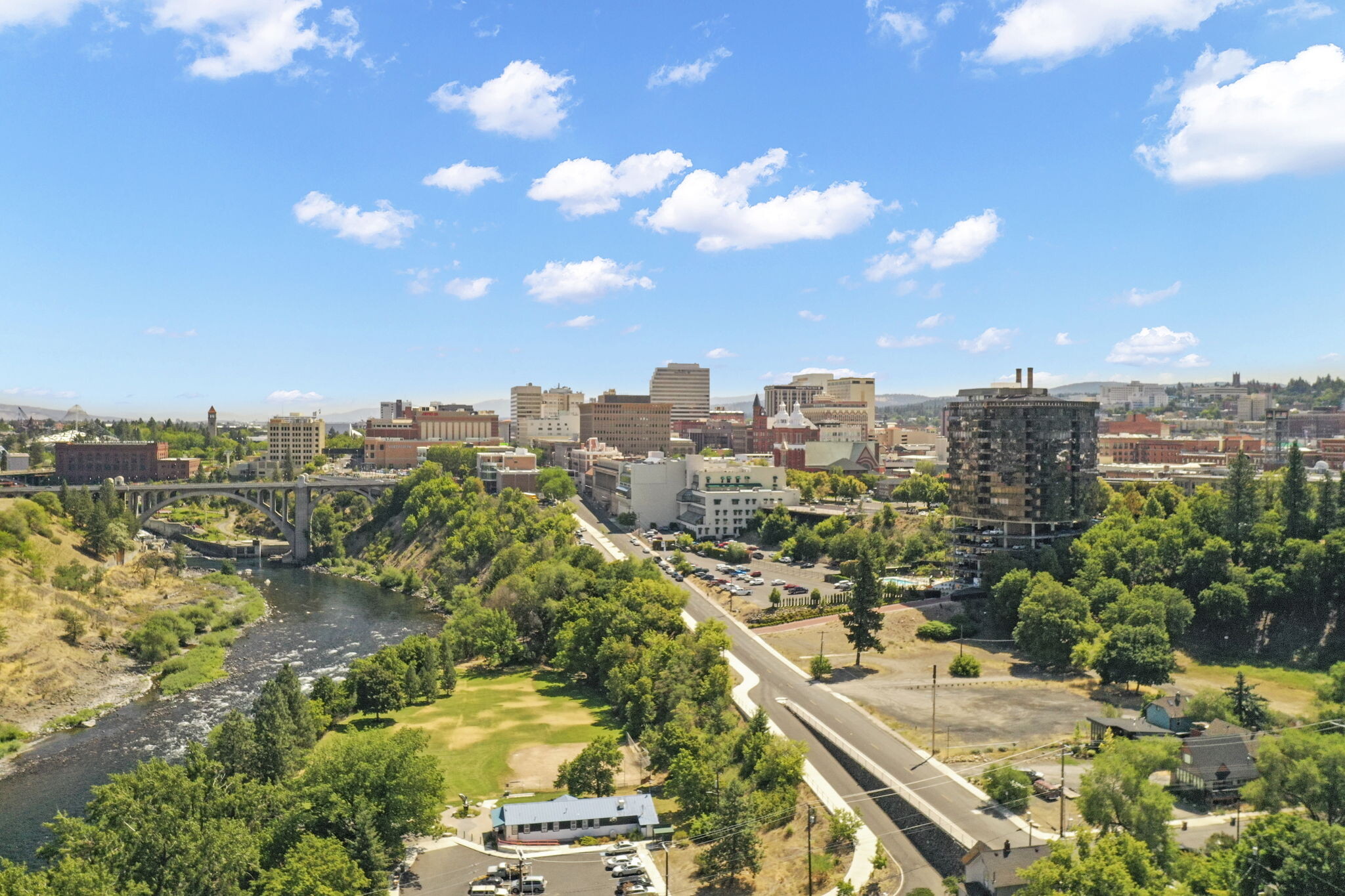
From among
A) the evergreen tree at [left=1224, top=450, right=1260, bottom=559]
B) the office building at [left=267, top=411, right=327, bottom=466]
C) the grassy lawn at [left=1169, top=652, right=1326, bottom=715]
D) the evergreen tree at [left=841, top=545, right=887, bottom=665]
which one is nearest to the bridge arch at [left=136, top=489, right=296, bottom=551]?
the office building at [left=267, top=411, right=327, bottom=466]

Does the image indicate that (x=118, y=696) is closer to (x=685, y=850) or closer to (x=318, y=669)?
(x=318, y=669)

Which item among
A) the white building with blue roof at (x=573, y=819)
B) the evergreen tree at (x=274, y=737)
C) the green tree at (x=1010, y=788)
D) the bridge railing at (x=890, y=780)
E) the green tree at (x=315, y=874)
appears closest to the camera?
the green tree at (x=315, y=874)

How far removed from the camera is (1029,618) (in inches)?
2346

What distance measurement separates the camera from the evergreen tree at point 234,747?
40.1 m

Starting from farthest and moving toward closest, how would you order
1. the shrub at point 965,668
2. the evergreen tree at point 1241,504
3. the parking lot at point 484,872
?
1. the evergreen tree at point 1241,504
2. the shrub at point 965,668
3. the parking lot at point 484,872

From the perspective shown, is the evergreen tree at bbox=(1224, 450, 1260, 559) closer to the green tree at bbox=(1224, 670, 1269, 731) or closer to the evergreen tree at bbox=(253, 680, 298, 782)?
the green tree at bbox=(1224, 670, 1269, 731)

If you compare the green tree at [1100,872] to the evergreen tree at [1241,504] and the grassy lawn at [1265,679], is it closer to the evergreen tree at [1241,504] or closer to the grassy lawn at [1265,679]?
the grassy lawn at [1265,679]

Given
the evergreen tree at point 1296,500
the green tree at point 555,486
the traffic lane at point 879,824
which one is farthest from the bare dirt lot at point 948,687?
the green tree at point 555,486

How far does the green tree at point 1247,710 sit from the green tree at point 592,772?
28086 millimetres

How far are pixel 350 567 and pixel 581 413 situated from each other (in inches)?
3417

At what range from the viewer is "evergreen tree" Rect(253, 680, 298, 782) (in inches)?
1608

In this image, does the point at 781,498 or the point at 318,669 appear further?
the point at 781,498

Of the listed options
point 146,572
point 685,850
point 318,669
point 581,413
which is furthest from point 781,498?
point 581,413

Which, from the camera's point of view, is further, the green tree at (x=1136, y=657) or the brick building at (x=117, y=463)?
the brick building at (x=117, y=463)
